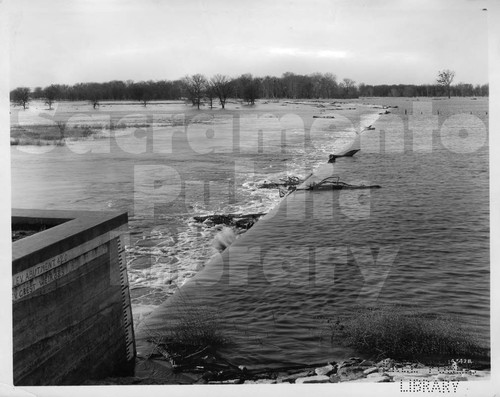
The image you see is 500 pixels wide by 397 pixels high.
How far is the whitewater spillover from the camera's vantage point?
804 centimetres

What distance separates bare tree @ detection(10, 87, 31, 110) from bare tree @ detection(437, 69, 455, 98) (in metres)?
5.68

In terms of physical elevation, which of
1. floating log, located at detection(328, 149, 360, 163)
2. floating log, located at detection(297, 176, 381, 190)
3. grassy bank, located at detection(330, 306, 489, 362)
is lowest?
grassy bank, located at detection(330, 306, 489, 362)

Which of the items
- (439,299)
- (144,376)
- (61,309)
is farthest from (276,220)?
(61,309)

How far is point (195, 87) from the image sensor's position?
1023 centimetres

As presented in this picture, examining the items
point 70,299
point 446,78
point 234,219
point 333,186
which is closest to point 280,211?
point 234,219

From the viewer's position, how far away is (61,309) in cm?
436

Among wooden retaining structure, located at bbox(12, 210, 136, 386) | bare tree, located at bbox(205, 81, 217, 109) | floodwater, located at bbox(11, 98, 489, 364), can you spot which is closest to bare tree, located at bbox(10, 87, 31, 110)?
floodwater, located at bbox(11, 98, 489, 364)

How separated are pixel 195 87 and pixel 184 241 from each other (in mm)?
2706

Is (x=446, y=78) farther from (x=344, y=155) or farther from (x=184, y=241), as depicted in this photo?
(x=344, y=155)

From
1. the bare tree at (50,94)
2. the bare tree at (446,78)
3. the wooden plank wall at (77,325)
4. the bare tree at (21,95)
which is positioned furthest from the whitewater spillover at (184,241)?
the bare tree at (446,78)

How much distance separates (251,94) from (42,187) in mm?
4309

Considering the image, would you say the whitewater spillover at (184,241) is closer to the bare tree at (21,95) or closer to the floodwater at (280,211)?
the floodwater at (280,211)

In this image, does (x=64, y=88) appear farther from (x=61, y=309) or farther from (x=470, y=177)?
(x=470, y=177)

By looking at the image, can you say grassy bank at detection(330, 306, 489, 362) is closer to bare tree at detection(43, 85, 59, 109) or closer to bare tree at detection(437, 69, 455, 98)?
bare tree at detection(437, 69, 455, 98)
